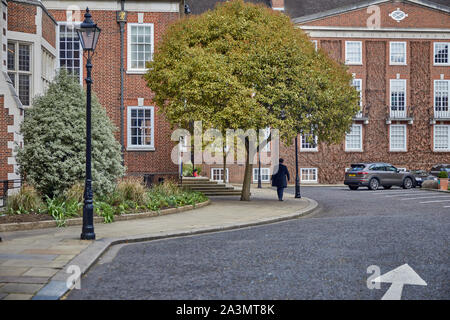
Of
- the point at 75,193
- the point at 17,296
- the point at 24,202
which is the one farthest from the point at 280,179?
the point at 17,296

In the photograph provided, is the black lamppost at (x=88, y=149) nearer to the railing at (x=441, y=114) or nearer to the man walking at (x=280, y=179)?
the man walking at (x=280, y=179)

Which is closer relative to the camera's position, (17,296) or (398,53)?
(17,296)

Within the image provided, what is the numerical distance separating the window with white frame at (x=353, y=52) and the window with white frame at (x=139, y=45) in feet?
69.4

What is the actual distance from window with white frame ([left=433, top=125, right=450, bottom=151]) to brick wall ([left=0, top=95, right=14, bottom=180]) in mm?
34604

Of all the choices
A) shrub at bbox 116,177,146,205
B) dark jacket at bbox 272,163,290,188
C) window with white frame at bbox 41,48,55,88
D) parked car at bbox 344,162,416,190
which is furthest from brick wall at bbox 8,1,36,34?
parked car at bbox 344,162,416,190

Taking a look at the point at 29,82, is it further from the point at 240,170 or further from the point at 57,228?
the point at 240,170

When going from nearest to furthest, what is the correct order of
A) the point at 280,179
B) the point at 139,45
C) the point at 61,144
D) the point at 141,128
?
the point at 61,144
the point at 280,179
the point at 141,128
the point at 139,45

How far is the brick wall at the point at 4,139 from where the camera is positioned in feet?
53.0

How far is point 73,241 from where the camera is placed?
9.35 meters

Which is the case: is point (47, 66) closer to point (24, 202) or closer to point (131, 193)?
point (131, 193)

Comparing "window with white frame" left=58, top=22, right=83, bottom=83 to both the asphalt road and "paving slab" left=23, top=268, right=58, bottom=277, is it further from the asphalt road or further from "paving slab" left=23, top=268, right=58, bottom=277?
"paving slab" left=23, top=268, right=58, bottom=277

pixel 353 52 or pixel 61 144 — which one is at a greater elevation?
pixel 353 52

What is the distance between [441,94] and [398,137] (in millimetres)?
5081

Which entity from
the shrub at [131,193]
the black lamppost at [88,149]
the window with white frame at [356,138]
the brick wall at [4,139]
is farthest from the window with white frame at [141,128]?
the window with white frame at [356,138]
